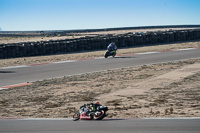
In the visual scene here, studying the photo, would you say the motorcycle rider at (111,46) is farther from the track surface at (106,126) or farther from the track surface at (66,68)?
the track surface at (106,126)

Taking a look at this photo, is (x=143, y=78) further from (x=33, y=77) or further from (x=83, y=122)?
(x=83, y=122)

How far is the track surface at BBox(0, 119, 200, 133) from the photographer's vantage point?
9.77 meters

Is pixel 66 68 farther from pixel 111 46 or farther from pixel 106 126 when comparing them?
pixel 106 126

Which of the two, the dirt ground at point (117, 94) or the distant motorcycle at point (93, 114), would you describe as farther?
the dirt ground at point (117, 94)

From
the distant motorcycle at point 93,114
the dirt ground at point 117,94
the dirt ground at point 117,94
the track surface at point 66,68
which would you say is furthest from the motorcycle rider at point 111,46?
the distant motorcycle at point 93,114

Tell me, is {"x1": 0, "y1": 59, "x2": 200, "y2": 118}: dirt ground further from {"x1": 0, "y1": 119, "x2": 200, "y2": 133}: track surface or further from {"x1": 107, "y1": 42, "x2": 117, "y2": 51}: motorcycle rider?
{"x1": 107, "y1": 42, "x2": 117, "y2": 51}: motorcycle rider

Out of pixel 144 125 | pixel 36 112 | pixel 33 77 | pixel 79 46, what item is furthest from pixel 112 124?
pixel 79 46

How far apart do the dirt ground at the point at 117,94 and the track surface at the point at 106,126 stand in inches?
41.6

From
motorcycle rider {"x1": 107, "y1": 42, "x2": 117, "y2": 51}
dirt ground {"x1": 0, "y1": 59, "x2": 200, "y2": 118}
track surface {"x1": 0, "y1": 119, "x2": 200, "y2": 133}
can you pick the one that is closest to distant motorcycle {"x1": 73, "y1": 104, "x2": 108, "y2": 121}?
track surface {"x1": 0, "y1": 119, "x2": 200, "y2": 133}

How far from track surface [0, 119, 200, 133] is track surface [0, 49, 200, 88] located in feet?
30.8

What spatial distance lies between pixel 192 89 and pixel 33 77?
9190 millimetres

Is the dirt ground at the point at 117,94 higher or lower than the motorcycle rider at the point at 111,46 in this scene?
lower

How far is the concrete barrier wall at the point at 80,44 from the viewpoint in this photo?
34.2m

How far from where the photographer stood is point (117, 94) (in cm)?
1591
